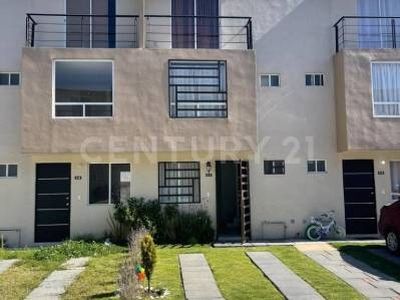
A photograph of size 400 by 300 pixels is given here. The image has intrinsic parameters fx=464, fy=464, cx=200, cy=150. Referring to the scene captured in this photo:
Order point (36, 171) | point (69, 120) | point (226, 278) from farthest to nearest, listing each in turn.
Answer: point (36, 171) < point (69, 120) < point (226, 278)

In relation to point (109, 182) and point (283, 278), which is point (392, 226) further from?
point (109, 182)

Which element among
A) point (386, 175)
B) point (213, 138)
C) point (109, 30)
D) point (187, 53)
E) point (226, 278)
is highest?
point (109, 30)

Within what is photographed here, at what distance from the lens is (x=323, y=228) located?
52.9 ft

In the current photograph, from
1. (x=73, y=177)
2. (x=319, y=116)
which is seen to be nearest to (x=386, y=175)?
(x=319, y=116)

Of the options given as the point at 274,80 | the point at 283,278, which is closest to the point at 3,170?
the point at 274,80

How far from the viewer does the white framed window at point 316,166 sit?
16.8m

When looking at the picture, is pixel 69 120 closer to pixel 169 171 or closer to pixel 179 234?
pixel 169 171

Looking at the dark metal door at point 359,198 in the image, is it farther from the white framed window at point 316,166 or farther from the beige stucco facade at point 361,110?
the beige stucco facade at point 361,110

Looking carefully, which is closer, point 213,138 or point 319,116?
point 213,138

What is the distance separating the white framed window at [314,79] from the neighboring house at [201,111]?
52mm

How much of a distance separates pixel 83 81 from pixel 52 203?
433 cm

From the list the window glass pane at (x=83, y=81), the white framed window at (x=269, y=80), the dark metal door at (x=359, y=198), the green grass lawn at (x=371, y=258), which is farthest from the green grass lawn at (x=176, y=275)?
the white framed window at (x=269, y=80)

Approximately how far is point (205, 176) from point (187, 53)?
4339mm

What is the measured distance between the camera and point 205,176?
54.2 feet
